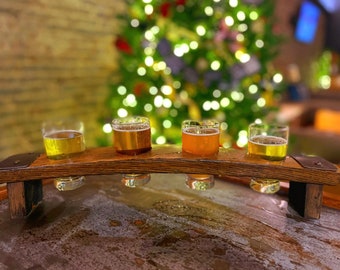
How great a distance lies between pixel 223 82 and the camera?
2.89 metres

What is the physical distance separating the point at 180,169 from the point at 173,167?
0.03 m

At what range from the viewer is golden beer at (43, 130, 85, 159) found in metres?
1.14

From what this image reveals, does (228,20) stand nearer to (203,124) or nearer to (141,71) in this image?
(141,71)

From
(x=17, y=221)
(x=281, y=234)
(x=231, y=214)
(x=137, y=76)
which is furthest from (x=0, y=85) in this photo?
(x=281, y=234)

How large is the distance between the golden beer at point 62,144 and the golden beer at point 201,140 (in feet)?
1.39

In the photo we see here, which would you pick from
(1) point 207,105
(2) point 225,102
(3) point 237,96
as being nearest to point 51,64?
(1) point 207,105

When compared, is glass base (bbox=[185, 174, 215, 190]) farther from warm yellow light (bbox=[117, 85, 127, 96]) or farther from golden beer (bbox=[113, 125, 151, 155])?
warm yellow light (bbox=[117, 85, 127, 96])

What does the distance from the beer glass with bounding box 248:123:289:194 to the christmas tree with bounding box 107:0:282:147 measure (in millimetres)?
1737

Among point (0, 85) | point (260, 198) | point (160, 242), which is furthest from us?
point (0, 85)

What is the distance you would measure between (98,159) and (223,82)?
2.04 metres

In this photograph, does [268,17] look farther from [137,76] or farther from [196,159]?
[196,159]

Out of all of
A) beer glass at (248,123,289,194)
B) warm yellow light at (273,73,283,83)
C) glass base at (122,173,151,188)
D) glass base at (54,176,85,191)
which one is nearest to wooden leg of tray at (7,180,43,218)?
glass base at (54,176,85,191)

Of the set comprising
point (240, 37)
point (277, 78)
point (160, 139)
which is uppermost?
point (240, 37)

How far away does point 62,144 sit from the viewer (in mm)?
1138
